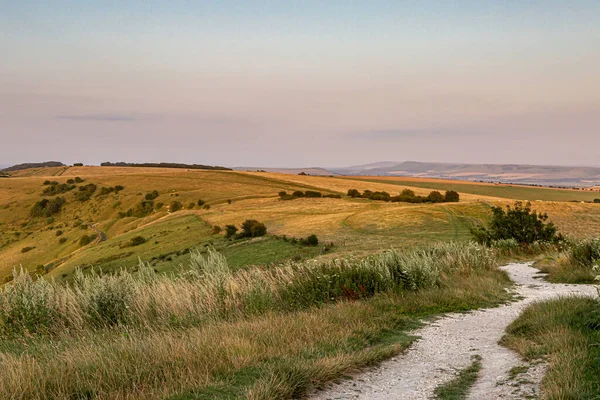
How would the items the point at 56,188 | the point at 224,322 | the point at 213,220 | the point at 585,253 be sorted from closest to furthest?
the point at 224,322 < the point at 585,253 < the point at 213,220 < the point at 56,188

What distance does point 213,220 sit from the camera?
186ft

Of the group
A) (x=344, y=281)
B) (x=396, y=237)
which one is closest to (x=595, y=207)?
(x=396, y=237)

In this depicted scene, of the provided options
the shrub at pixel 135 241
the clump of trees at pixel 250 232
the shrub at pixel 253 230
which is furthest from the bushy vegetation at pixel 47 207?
the shrub at pixel 253 230

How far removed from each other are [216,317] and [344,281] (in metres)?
4.01

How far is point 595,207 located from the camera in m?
48.3

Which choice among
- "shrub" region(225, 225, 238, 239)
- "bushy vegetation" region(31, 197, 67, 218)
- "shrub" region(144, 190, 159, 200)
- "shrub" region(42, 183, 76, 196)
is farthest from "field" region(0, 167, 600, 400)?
"shrub" region(42, 183, 76, 196)

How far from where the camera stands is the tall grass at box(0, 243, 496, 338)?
9.77 meters

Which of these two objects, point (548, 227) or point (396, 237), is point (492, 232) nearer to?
point (548, 227)

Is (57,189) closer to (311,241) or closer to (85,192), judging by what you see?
(85,192)

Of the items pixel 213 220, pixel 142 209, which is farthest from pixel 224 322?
pixel 142 209

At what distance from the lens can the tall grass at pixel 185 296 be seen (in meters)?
9.77

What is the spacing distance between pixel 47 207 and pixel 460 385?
100 meters

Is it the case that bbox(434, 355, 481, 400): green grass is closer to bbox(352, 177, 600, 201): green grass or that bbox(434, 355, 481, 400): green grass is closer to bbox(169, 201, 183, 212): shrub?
bbox(169, 201, 183, 212): shrub

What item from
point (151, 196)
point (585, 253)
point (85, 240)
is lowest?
point (85, 240)
